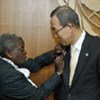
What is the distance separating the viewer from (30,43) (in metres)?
2.57

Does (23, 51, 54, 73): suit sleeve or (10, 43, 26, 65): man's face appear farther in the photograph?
(23, 51, 54, 73): suit sleeve

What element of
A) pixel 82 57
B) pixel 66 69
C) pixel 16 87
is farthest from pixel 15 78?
pixel 82 57

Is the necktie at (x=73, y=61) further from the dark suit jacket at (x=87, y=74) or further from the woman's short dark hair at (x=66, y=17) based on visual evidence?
the woman's short dark hair at (x=66, y=17)

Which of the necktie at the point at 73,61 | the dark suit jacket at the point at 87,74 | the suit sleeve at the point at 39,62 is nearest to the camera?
the dark suit jacket at the point at 87,74

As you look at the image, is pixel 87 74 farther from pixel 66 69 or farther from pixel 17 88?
pixel 17 88

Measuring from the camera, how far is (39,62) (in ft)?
7.87

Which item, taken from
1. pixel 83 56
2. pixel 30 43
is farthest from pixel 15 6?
pixel 83 56

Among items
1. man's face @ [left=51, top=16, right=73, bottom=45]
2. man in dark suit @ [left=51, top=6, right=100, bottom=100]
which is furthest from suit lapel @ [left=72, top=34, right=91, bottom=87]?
man's face @ [left=51, top=16, right=73, bottom=45]

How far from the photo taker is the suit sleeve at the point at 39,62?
2363 mm

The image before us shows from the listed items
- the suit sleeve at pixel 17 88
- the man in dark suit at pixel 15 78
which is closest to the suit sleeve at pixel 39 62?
the man in dark suit at pixel 15 78

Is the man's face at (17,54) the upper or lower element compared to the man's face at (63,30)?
lower

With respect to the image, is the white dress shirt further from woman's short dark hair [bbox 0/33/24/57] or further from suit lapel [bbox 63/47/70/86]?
woman's short dark hair [bbox 0/33/24/57]

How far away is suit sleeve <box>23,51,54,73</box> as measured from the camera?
2.36m

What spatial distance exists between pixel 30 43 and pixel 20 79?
741 millimetres
